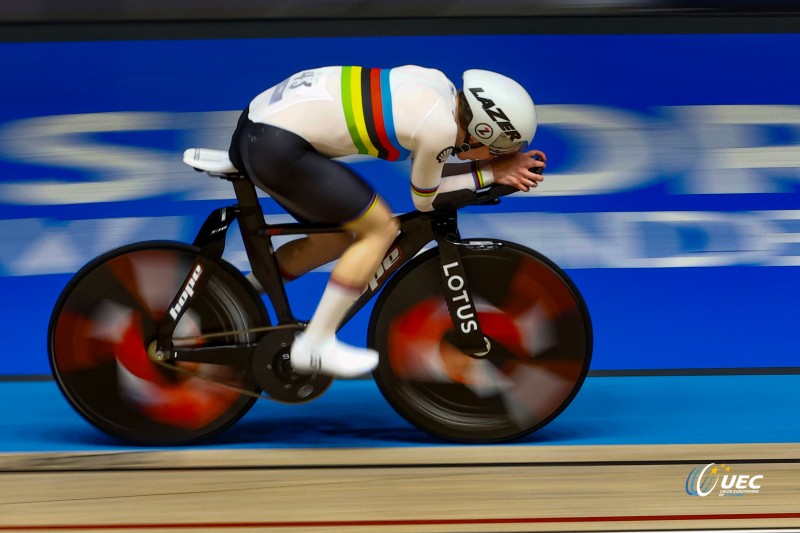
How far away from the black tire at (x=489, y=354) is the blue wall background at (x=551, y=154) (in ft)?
3.34

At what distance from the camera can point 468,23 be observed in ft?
15.7

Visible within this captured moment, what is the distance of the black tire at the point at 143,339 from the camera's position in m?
3.88

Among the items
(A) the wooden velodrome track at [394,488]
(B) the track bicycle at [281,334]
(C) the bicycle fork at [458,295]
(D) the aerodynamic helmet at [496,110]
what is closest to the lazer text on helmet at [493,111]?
(D) the aerodynamic helmet at [496,110]

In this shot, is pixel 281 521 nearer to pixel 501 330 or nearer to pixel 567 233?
pixel 501 330

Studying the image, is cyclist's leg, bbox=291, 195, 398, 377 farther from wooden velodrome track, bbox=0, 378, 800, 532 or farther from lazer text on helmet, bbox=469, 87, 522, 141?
lazer text on helmet, bbox=469, 87, 522, 141

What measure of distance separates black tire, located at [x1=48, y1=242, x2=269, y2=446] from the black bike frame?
0.15 ft

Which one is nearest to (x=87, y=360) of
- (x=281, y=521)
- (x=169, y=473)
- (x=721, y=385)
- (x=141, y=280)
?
(x=141, y=280)

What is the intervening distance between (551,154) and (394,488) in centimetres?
202

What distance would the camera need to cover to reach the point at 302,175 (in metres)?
3.68

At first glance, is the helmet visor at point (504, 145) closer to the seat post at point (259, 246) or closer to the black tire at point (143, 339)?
the seat post at point (259, 246)

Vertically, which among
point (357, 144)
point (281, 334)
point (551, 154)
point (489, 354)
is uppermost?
point (551, 154)

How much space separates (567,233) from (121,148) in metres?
2.01

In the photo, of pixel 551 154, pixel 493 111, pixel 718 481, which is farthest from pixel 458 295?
pixel 551 154

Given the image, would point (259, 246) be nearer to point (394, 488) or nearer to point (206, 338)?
point (206, 338)
